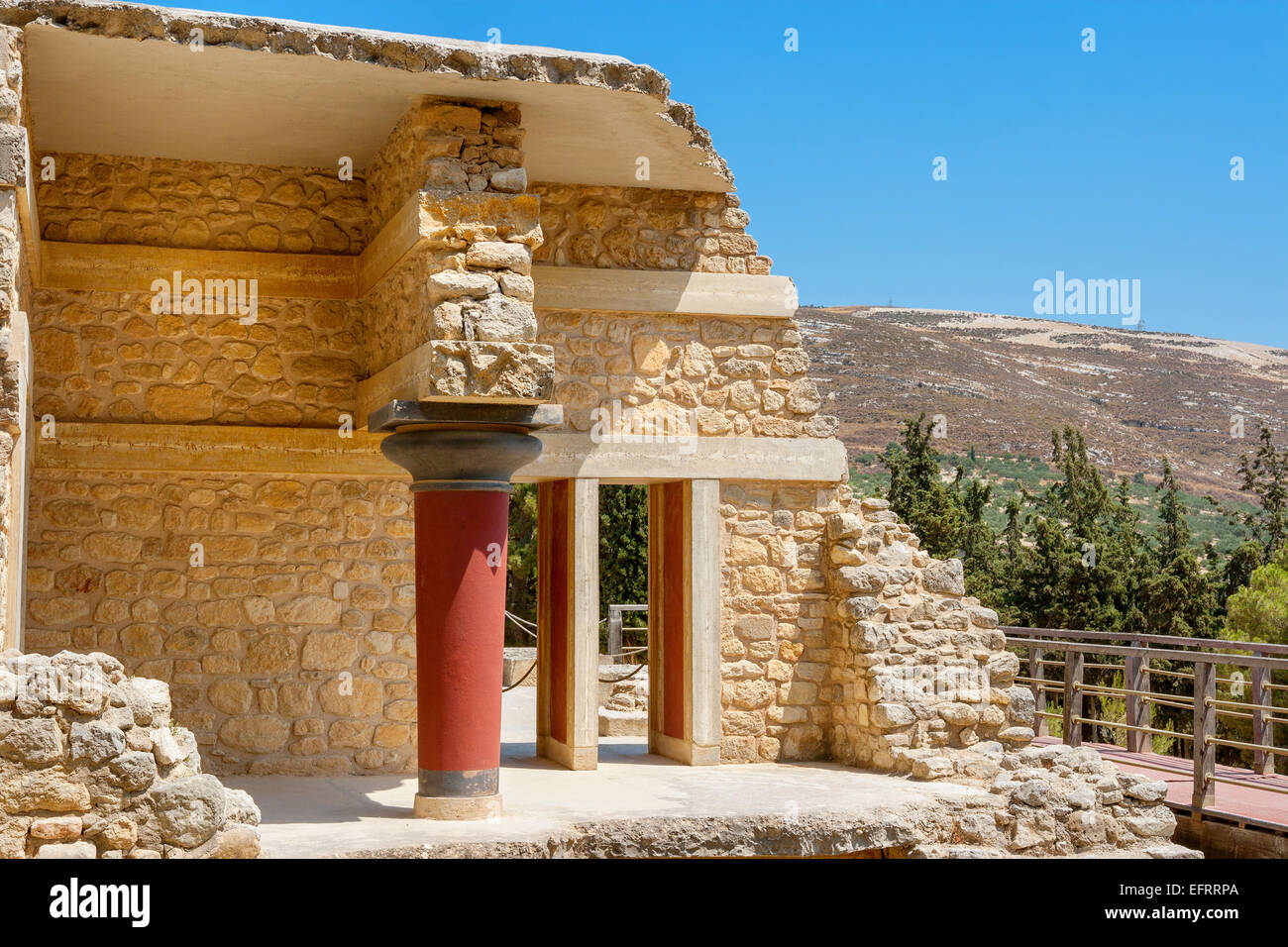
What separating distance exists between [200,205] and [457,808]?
4355 millimetres

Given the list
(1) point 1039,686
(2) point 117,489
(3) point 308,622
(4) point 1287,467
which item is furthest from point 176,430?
(4) point 1287,467

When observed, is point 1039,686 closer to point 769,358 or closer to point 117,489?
point 769,358

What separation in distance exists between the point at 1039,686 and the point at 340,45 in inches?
318

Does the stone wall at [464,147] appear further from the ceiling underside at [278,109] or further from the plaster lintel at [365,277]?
the plaster lintel at [365,277]

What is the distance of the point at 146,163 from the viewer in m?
8.83

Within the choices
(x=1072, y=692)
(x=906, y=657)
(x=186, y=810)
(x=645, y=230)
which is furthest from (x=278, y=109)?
(x=1072, y=692)

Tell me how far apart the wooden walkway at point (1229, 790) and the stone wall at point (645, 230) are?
4481mm

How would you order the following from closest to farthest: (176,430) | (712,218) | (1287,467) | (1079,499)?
(176,430)
(712,218)
(1079,499)
(1287,467)

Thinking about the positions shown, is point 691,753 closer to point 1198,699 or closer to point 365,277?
point 1198,699

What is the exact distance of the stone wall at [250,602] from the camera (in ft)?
27.9

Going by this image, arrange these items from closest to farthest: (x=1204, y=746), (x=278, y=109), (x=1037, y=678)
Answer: (x=278, y=109) → (x=1204, y=746) → (x=1037, y=678)

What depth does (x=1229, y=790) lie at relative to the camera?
9727 mm

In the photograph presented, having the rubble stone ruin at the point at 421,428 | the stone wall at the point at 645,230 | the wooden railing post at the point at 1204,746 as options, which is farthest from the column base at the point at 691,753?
the stone wall at the point at 645,230

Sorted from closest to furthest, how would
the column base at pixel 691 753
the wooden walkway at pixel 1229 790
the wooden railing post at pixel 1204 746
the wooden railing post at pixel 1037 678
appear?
the wooden walkway at pixel 1229 790 → the wooden railing post at pixel 1204 746 → the column base at pixel 691 753 → the wooden railing post at pixel 1037 678
